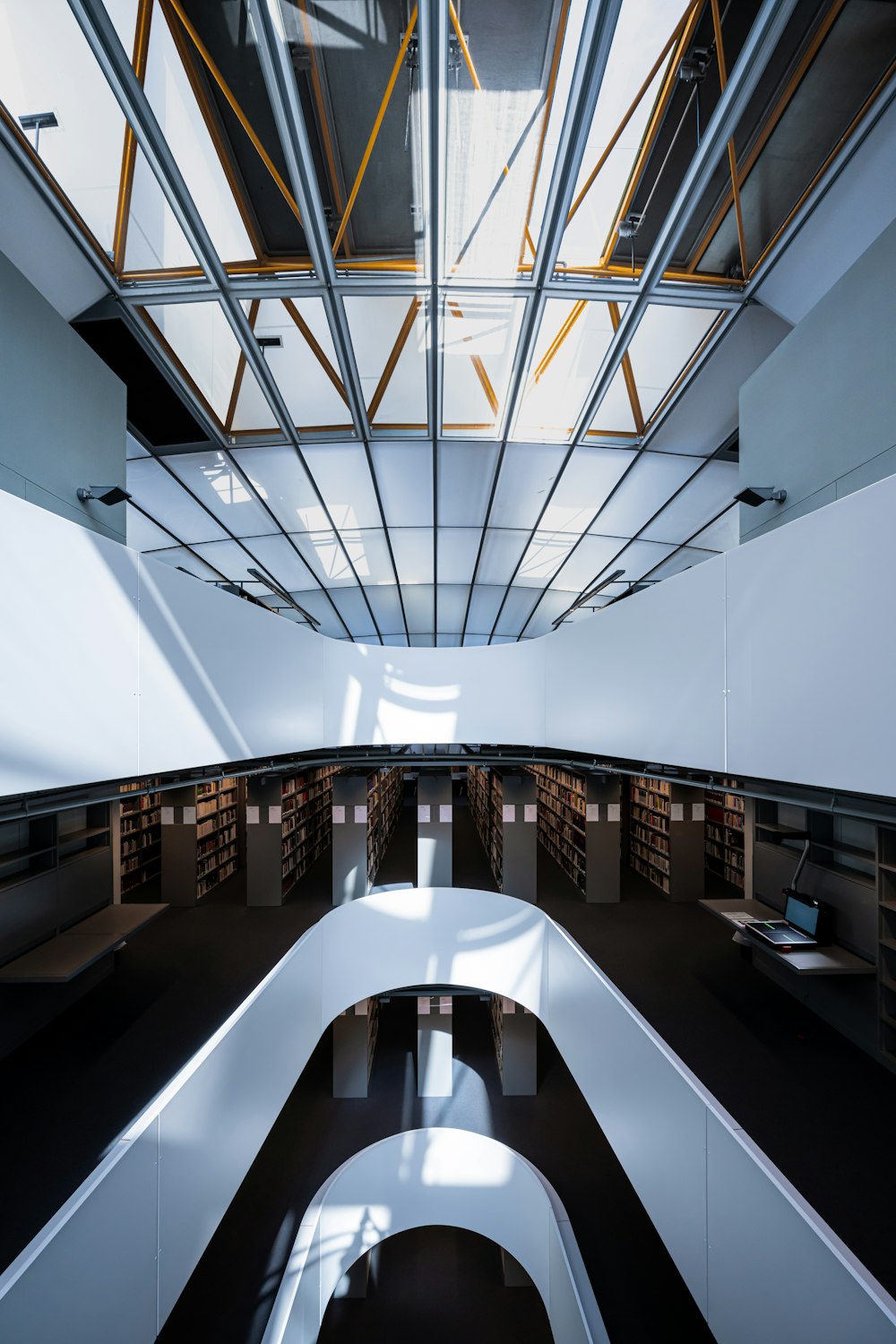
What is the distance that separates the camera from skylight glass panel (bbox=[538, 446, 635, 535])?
24.1ft

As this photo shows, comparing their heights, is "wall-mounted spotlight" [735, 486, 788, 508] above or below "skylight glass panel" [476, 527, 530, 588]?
below

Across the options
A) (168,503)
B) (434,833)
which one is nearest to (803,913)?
(434,833)

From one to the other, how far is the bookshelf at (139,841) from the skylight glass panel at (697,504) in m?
8.00

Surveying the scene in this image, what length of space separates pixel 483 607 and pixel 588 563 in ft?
10.0

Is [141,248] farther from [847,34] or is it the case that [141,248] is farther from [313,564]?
[313,564]

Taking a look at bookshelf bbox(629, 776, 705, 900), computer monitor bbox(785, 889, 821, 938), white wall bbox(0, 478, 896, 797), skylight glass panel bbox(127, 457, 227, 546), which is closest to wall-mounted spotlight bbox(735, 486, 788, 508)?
white wall bbox(0, 478, 896, 797)

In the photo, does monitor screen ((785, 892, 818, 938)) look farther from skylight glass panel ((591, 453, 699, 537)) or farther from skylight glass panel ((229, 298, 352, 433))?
skylight glass panel ((229, 298, 352, 433))

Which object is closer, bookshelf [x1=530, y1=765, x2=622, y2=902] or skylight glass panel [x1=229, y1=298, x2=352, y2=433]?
skylight glass panel [x1=229, y1=298, x2=352, y2=433]

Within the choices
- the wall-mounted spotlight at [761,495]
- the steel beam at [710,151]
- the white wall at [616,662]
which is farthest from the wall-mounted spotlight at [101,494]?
the steel beam at [710,151]

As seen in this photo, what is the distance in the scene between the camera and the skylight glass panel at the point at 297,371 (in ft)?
17.5

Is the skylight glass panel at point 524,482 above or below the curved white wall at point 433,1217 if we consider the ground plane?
above

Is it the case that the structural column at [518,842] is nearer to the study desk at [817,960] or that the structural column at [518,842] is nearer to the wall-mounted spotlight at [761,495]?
the study desk at [817,960]

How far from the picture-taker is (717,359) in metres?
5.71

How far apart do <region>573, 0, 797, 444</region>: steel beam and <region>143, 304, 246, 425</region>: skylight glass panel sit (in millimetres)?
3568
